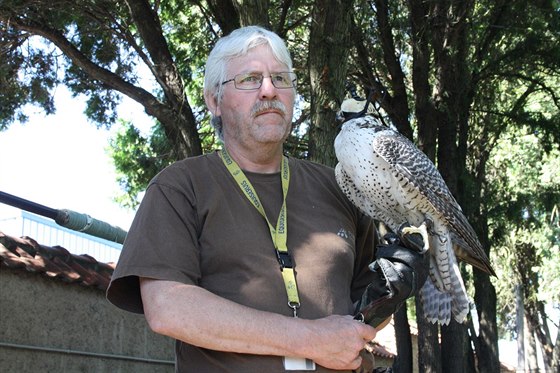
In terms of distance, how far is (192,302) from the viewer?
2.50 m

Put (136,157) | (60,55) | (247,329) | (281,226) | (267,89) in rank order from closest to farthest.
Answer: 1. (247,329)
2. (281,226)
3. (267,89)
4. (60,55)
5. (136,157)

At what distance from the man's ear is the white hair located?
14 mm

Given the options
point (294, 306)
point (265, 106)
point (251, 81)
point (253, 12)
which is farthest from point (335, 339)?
point (253, 12)

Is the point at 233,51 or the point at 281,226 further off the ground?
the point at 233,51

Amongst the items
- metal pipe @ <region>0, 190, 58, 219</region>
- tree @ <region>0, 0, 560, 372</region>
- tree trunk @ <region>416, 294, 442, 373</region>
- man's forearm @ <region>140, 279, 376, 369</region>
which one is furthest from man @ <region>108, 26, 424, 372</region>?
tree trunk @ <region>416, 294, 442, 373</region>

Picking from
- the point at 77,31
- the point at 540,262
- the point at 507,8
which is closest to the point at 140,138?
the point at 77,31

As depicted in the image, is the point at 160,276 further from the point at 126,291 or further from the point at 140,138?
the point at 140,138

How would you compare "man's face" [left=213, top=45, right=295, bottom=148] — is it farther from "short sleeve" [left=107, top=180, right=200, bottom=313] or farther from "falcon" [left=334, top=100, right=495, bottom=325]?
"falcon" [left=334, top=100, right=495, bottom=325]

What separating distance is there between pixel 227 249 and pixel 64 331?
4.48m

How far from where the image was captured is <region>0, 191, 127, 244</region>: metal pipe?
3.40 metres

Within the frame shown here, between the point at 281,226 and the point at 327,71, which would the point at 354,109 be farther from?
the point at 281,226

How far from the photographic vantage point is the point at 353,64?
13.0 meters

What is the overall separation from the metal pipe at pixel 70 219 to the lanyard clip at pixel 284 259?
1305 millimetres

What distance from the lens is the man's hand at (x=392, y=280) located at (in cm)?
267
